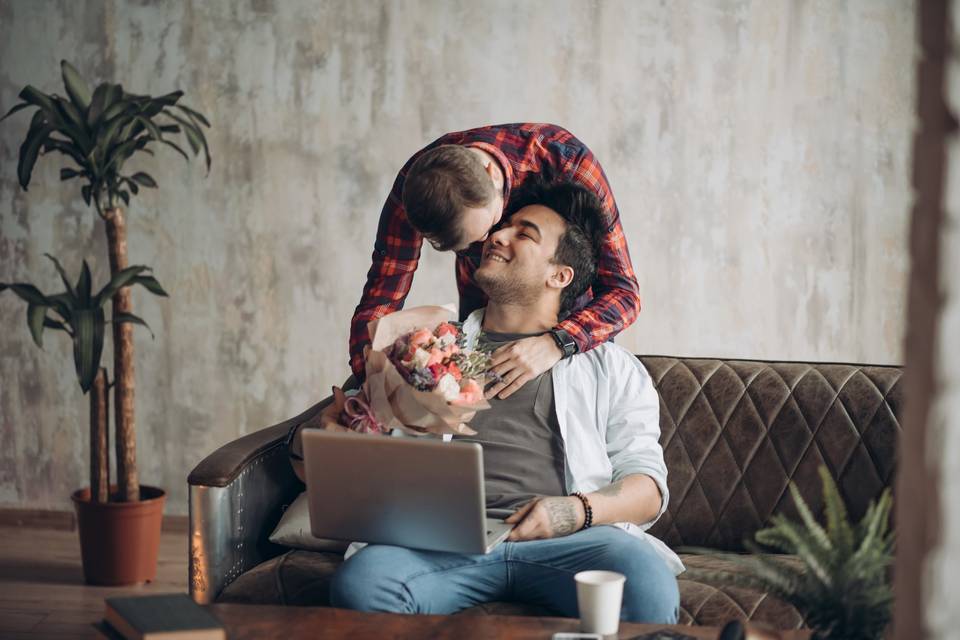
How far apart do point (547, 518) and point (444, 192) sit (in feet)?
2.34

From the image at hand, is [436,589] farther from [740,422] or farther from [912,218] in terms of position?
[912,218]

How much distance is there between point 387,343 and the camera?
6.34ft

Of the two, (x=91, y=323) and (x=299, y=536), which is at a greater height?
(x=91, y=323)

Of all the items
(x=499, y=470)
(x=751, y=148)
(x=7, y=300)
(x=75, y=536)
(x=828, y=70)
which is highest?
(x=828, y=70)

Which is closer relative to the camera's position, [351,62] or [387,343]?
[387,343]

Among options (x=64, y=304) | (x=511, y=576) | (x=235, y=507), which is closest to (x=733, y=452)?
(x=511, y=576)

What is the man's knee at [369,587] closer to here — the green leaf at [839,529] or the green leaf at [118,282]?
the green leaf at [839,529]

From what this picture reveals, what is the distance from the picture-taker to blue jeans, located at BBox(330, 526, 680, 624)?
1.87m

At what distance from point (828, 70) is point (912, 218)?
295 centimetres

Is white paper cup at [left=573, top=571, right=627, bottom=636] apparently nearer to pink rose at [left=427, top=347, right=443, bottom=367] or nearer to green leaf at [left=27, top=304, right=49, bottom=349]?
pink rose at [left=427, top=347, right=443, bottom=367]

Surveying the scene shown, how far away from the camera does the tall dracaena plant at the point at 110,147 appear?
3.12 metres

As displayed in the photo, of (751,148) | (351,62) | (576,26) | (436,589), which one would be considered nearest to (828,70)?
(751,148)

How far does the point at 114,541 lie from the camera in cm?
318

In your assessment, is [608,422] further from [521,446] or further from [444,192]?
[444,192]
